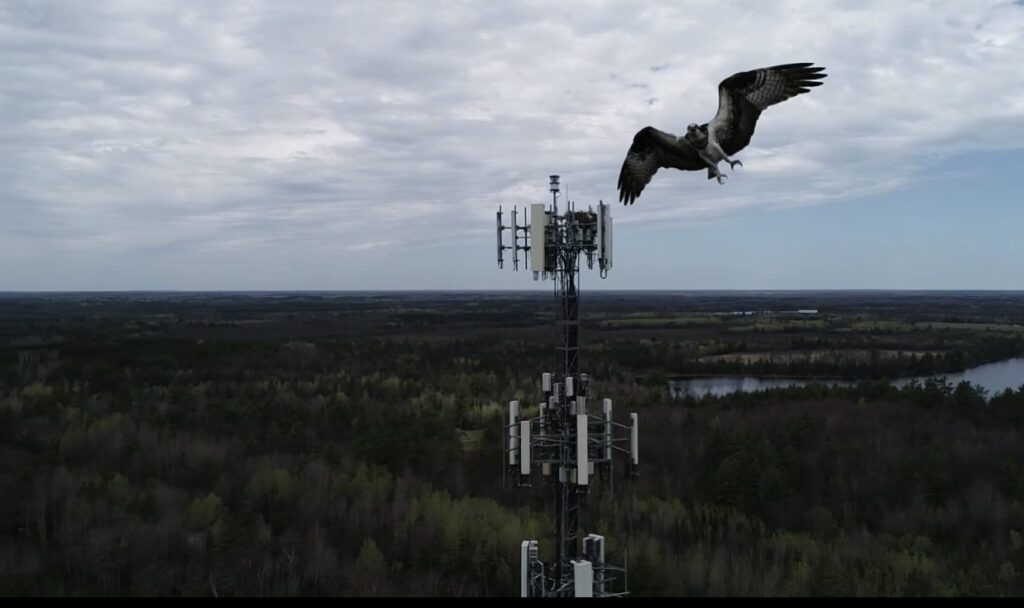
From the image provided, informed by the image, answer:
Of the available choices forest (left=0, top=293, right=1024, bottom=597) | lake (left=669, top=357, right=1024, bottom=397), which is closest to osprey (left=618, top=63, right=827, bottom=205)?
forest (left=0, top=293, right=1024, bottom=597)

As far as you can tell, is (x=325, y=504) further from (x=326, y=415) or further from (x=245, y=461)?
(x=326, y=415)

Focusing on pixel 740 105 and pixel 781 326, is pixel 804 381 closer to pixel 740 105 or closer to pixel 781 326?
pixel 781 326

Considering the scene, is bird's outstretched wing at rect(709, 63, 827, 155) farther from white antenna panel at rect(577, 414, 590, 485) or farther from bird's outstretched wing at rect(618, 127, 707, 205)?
white antenna panel at rect(577, 414, 590, 485)

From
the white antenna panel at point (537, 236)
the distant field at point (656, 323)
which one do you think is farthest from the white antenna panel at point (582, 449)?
the distant field at point (656, 323)

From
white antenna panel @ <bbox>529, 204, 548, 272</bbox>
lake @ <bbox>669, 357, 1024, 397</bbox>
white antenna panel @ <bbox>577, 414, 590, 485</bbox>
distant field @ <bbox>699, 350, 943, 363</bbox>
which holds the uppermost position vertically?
white antenna panel @ <bbox>529, 204, 548, 272</bbox>

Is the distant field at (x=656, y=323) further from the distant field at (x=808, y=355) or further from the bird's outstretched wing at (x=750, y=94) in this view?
the bird's outstretched wing at (x=750, y=94)

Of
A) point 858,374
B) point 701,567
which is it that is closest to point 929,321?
point 858,374
